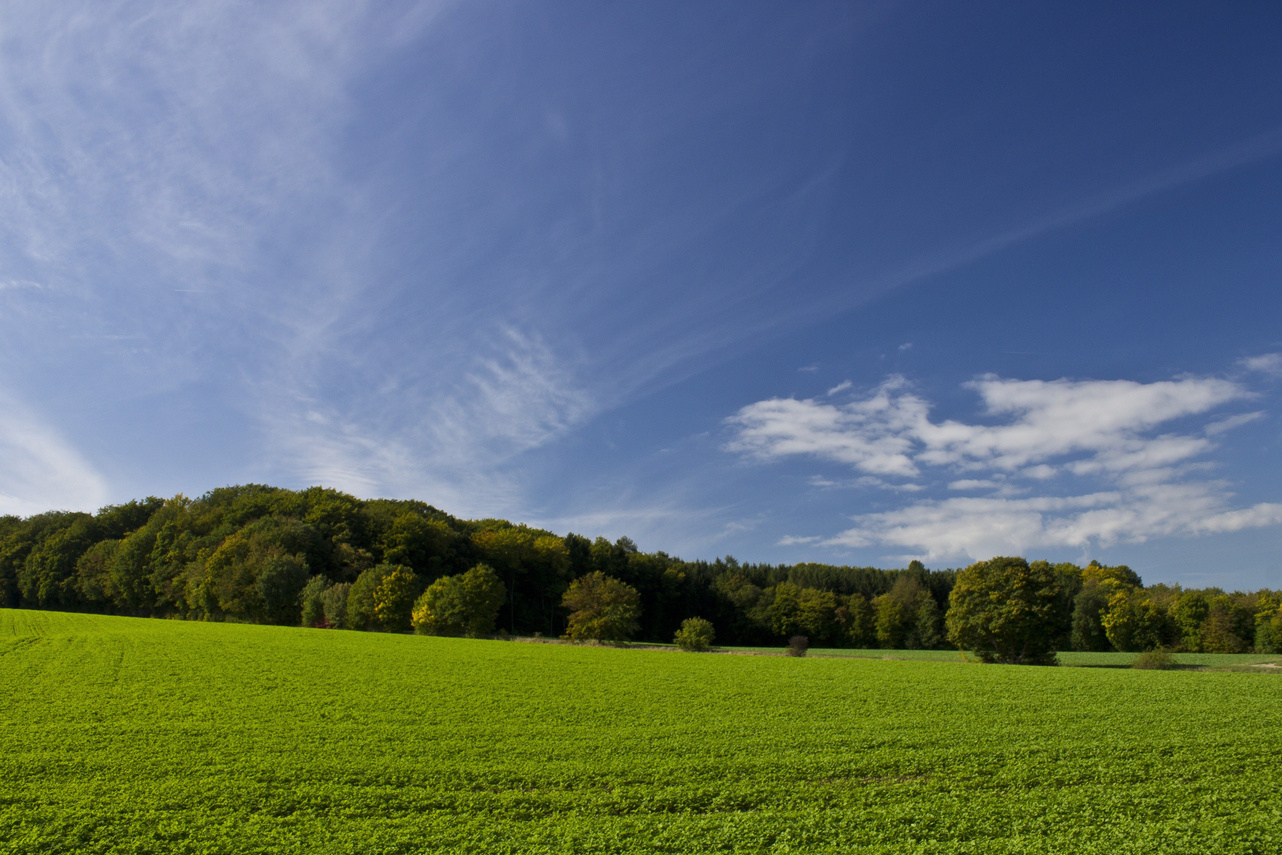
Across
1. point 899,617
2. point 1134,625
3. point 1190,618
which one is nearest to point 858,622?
point 899,617

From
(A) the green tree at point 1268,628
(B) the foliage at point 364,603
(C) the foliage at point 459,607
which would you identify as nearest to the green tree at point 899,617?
→ (A) the green tree at point 1268,628

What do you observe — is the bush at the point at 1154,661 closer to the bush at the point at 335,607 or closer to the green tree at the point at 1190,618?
the green tree at the point at 1190,618

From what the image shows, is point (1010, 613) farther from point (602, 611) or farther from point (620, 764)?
point (620, 764)

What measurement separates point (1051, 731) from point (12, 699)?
30366 millimetres

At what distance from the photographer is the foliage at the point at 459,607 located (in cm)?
5719

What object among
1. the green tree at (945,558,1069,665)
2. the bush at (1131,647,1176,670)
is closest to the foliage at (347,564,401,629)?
the green tree at (945,558,1069,665)

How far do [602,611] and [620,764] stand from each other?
49.7 m

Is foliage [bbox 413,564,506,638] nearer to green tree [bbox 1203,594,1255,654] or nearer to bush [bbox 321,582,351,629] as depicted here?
bush [bbox 321,582,351,629]

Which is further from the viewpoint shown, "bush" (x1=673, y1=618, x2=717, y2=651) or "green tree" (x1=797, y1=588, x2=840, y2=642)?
"green tree" (x1=797, y1=588, x2=840, y2=642)

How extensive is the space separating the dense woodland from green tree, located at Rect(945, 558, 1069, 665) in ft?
3.40

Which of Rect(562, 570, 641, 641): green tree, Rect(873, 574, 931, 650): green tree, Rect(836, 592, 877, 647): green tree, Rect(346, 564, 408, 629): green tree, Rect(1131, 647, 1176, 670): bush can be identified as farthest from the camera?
Rect(836, 592, 877, 647): green tree

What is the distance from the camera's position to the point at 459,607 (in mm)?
57281

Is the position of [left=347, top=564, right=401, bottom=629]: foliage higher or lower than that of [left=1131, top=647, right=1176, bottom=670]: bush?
higher

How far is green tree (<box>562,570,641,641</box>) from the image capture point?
202 ft
